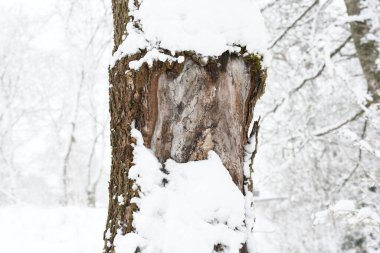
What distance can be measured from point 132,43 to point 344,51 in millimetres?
7048

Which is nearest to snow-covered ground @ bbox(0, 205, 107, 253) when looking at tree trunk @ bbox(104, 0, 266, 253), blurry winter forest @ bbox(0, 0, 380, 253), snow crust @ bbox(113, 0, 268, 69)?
blurry winter forest @ bbox(0, 0, 380, 253)

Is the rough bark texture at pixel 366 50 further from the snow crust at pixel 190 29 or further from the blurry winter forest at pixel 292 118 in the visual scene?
the snow crust at pixel 190 29

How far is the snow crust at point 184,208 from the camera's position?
1.21 meters

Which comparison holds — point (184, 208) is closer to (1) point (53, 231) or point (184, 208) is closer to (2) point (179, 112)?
(2) point (179, 112)

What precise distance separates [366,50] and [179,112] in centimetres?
302

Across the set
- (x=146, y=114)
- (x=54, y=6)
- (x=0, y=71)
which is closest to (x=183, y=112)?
(x=146, y=114)

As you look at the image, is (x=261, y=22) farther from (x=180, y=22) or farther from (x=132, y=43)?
(x=132, y=43)

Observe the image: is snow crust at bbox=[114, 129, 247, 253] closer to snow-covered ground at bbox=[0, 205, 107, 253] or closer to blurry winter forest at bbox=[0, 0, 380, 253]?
blurry winter forest at bbox=[0, 0, 380, 253]

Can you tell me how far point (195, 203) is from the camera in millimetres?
1250

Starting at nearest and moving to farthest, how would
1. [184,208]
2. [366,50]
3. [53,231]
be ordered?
[184,208]
[366,50]
[53,231]

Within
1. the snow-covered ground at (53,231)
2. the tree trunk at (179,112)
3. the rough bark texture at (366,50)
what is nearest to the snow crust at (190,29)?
the tree trunk at (179,112)

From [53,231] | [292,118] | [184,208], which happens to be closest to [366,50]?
[292,118]

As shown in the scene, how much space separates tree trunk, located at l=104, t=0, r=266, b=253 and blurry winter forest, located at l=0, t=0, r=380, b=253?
27 centimetres

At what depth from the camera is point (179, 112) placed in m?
1.30
